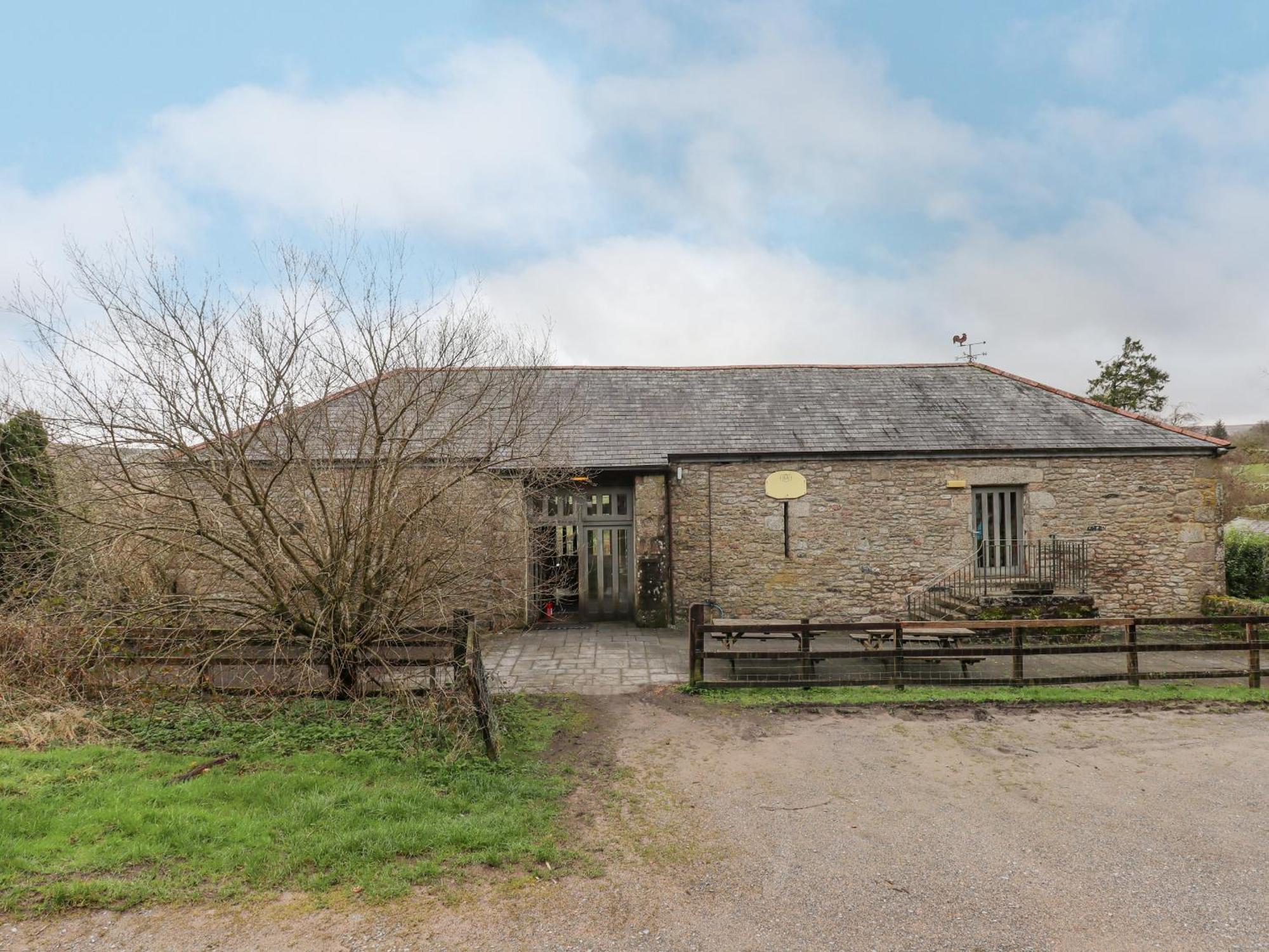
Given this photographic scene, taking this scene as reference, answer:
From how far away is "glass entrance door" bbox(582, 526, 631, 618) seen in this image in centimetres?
1330

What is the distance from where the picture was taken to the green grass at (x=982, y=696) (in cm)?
735

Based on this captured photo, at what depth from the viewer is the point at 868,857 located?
406cm

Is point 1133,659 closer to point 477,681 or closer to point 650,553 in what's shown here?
point 650,553

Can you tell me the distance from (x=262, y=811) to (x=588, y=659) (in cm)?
562

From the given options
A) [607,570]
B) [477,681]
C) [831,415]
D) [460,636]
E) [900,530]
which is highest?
[831,415]

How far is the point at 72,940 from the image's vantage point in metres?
3.13

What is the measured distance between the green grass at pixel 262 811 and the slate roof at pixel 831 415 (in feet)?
21.9

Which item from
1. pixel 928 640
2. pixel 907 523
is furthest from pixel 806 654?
pixel 907 523

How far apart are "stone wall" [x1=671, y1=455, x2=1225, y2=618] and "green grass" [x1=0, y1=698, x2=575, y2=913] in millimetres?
7335

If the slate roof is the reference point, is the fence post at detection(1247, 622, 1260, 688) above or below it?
below

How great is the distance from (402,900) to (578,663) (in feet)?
19.4

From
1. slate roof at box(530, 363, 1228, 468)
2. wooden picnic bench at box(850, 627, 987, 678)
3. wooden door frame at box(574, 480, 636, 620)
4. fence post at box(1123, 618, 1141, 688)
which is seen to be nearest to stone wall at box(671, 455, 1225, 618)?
slate roof at box(530, 363, 1228, 468)

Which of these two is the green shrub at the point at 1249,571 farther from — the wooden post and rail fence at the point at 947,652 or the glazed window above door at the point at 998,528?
the wooden post and rail fence at the point at 947,652

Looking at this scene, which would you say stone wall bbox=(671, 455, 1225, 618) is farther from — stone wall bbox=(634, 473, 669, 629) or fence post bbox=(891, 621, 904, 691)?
fence post bbox=(891, 621, 904, 691)
